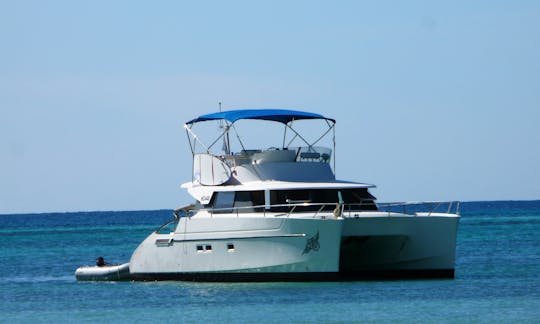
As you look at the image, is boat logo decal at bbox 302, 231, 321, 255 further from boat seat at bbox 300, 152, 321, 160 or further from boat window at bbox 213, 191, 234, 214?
boat seat at bbox 300, 152, 321, 160

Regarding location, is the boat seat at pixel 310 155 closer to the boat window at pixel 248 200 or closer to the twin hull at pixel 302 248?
the boat window at pixel 248 200

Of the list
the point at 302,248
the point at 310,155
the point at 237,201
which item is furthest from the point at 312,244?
the point at 310,155

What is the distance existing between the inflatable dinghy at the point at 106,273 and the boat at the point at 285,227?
3.92ft

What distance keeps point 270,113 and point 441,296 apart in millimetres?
8004

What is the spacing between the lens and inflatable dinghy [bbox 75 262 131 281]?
124 ft

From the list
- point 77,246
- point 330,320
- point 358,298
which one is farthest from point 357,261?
point 77,246

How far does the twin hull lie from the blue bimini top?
3.17 m

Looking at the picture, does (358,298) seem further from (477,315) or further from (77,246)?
(77,246)

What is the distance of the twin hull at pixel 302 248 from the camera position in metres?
31.7

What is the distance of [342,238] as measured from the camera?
32.7 meters

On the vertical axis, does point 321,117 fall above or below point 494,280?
above

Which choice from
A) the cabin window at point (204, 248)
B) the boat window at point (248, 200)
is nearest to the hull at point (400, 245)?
the boat window at point (248, 200)

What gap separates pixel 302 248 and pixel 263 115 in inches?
197

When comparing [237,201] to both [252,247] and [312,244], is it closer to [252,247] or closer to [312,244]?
[252,247]
